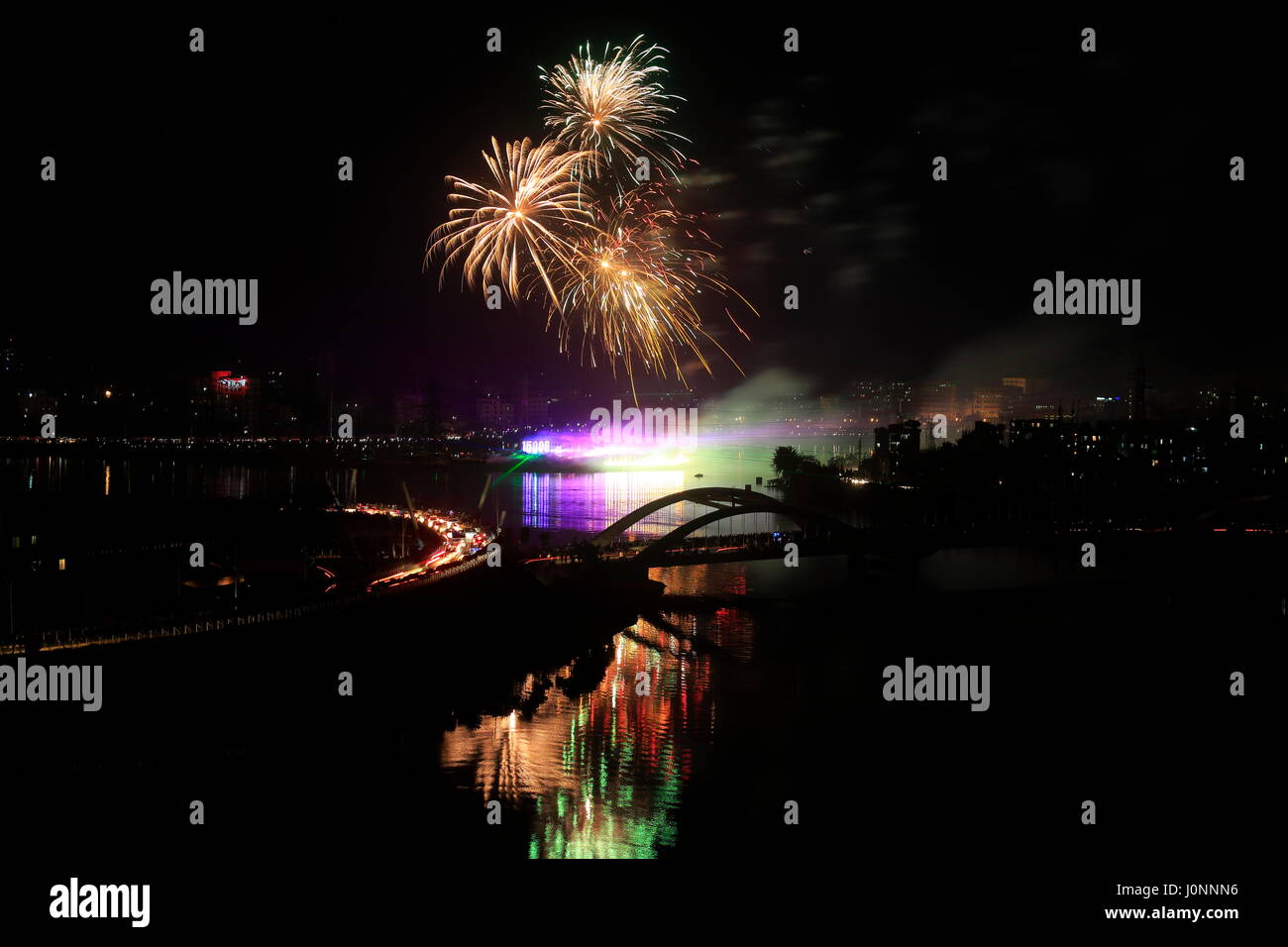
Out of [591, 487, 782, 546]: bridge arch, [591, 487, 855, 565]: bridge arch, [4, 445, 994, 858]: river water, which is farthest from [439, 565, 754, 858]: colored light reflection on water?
[591, 487, 782, 546]: bridge arch

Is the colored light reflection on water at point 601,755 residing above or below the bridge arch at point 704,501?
below

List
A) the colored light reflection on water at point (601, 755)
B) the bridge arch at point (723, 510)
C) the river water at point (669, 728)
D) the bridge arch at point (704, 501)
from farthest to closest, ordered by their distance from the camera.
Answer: the bridge arch at point (704, 501) → the bridge arch at point (723, 510) → the river water at point (669, 728) → the colored light reflection on water at point (601, 755)

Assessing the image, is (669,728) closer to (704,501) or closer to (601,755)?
(601,755)

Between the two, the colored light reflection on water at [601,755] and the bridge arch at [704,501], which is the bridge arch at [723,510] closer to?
the bridge arch at [704,501]

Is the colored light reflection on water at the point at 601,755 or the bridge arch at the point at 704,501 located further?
the bridge arch at the point at 704,501

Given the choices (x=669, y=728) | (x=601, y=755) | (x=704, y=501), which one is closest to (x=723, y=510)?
(x=704, y=501)

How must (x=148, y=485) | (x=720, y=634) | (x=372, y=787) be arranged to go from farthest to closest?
(x=148, y=485)
(x=720, y=634)
(x=372, y=787)

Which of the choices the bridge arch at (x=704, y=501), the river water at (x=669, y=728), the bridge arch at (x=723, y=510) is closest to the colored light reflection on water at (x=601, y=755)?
the river water at (x=669, y=728)
